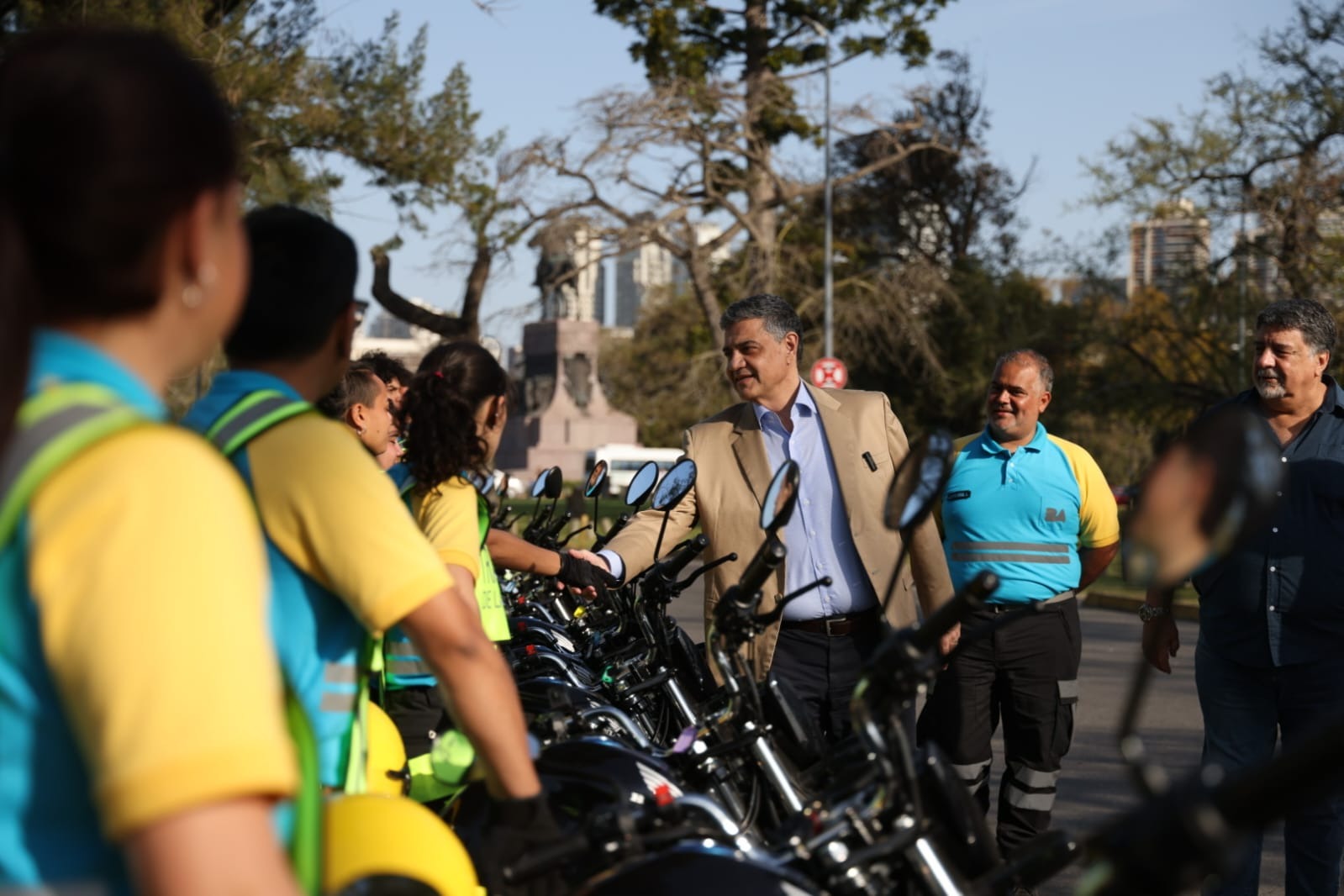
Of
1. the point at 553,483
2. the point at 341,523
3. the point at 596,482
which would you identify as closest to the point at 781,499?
the point at 341,523

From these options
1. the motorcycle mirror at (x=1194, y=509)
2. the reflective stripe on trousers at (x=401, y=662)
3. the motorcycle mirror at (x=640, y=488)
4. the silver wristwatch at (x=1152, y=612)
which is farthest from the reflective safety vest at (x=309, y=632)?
the silver wristwatch at (x=1152, y=612)

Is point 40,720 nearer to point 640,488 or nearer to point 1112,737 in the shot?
point 640,488

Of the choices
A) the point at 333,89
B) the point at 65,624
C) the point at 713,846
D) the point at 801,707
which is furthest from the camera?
the point at 333,89

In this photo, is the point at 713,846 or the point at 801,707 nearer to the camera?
the point at 713,846

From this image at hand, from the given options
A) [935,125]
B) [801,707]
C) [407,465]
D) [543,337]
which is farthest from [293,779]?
[543,337]

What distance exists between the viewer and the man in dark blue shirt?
4.60 metres

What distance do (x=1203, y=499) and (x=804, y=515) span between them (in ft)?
11.3

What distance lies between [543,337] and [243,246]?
39.5m

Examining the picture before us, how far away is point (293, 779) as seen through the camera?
1245 mm

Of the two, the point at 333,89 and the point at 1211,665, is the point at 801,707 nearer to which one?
the point at 1211,665

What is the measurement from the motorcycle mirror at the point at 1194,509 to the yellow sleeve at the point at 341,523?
0.92 meters

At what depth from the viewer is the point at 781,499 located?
2914 millimetres

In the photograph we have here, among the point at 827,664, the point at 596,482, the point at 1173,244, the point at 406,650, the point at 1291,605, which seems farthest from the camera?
the point at 1173,244

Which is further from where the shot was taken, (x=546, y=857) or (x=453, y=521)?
(x=453, y=521)
